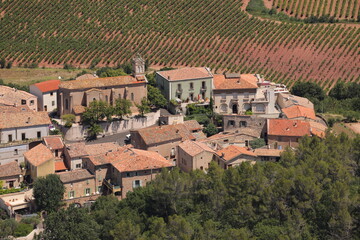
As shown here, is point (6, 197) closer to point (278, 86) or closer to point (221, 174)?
point (221, 174)

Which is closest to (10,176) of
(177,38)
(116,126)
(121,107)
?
(116,126)

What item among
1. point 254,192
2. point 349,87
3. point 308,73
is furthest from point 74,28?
point 254,192

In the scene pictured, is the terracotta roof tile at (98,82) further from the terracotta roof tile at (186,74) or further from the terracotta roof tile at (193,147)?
the terracotta roof tile at (193,147)

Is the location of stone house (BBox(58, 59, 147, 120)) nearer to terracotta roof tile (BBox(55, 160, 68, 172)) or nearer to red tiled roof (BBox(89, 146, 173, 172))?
terracotta roof tile (BBox(55, 160, 68, 172))

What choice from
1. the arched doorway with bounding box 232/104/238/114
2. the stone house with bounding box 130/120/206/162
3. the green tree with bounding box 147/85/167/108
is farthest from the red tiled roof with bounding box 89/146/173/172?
the arched doorway with bounding box 232/104/238/114

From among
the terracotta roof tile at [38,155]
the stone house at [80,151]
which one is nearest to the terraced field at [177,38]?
the stone house at [80,151]

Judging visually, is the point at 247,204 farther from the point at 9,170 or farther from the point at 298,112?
the point at 9,170
